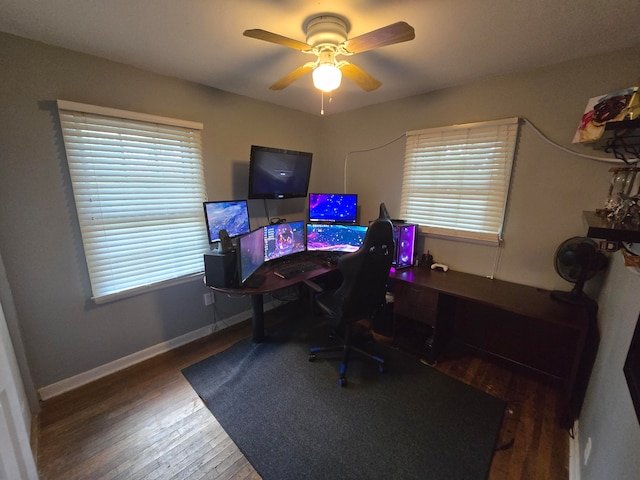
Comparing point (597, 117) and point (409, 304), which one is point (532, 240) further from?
point (409, 304)

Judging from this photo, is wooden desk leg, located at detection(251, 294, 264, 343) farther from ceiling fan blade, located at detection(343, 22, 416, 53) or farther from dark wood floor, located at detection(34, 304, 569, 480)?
ceiling fan blade, located at detection(343, 22, 416, 53)

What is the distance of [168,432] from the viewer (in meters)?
1.58

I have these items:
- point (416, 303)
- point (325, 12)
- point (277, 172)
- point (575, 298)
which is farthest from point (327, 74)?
point (575, 298)

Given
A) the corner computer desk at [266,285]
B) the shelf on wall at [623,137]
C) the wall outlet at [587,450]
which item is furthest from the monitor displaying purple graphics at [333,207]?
the wall outlet at [587,450]

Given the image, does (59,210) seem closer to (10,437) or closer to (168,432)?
(10,437)

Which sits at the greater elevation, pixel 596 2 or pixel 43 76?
pixel 596 2

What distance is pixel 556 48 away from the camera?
1.63 m

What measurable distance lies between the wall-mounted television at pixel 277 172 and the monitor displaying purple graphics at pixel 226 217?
19cm

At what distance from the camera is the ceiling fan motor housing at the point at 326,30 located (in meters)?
1.36

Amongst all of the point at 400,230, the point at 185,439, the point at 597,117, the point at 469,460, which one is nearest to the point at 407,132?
the point at 400,230

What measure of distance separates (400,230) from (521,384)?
1534 millimetres

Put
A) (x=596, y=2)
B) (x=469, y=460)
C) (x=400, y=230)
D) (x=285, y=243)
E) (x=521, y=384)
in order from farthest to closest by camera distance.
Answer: (x=285, y=243)
(x=400, y=230)
(x=521, y=384)
(x=469, y=460)
(x=596, y=2)

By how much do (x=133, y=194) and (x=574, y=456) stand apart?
335 cm

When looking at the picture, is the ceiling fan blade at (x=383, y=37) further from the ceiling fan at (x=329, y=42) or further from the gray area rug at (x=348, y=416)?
the gray area rug at (x=348, y=416)
